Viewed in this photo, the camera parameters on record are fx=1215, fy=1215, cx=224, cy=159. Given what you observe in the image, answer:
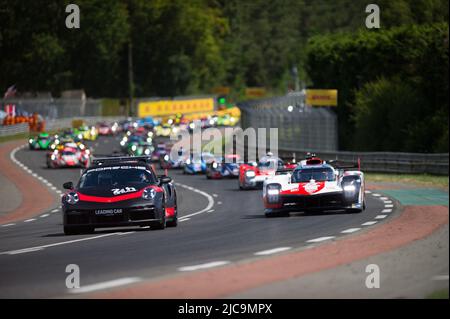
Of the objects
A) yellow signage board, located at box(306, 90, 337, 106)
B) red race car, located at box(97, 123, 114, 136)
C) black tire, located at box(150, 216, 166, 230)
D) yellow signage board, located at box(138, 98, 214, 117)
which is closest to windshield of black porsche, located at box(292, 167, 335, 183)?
black tire, located at box(150, 216, 166, 230)

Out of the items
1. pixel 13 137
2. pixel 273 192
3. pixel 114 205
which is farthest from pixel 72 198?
pixel 13 137

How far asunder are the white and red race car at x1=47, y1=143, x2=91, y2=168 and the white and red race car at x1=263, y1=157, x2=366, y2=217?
1491 inches

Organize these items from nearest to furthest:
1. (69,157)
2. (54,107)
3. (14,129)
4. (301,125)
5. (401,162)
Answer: (401,162) → (301,125) → (69,157) → (14,129) → (54,107)

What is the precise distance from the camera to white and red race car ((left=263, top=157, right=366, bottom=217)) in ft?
79.0

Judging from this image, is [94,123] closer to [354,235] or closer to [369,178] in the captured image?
[369,178]

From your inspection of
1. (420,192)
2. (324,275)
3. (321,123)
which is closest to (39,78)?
(321,123)

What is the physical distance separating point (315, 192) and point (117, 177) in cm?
448

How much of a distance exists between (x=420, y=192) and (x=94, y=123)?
314 feet

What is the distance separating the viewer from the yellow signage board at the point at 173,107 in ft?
453

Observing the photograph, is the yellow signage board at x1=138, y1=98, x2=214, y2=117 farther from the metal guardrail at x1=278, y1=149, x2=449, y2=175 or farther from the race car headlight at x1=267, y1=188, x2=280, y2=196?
the race car headlight at x1=267, y1=188, x2=280, y2=196

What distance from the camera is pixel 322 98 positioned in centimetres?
7169

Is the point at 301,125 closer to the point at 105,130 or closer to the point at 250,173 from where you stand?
the point at 250,173

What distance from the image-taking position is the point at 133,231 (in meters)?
21.0
